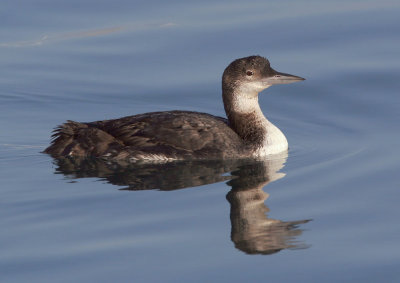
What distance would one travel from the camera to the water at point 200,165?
27.9 ft

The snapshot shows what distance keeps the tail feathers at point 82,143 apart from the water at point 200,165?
275 mm

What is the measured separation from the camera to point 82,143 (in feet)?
39.9

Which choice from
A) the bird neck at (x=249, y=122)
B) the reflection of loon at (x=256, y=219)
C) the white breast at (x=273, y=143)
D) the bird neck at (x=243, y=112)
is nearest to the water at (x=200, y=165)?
the reflection of loon at (x=256, y=219)

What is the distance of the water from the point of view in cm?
851

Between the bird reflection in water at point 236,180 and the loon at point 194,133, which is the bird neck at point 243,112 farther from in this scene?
the bird reflection in water at point 236,180

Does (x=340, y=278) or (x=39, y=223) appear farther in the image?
(x=39, y=223)

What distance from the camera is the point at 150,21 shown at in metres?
17.1

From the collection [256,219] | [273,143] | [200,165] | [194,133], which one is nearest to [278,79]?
[273,143]

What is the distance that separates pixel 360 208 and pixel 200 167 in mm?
2482

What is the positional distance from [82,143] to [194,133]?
1.41 meters

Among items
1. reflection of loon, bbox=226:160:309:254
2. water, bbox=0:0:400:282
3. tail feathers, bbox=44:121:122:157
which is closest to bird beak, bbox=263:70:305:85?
water, bbox=0:0:400:282

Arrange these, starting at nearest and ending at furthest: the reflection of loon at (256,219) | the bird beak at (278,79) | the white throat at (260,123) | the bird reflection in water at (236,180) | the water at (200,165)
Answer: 1. the water at (200,165)
2. the reflection of loon at (256,219)
3. the bird reflection in water at (236,180)
4. the white throat at (260,123)
5. the bird beak at (278,79)

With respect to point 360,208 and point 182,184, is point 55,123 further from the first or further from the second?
point 360,208

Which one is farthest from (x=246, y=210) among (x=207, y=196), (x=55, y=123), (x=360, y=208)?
(x=55, y=123)
